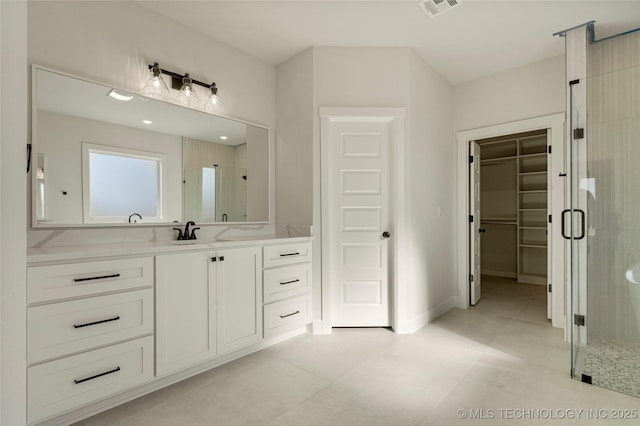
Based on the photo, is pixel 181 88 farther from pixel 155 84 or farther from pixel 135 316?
pixel 135 316

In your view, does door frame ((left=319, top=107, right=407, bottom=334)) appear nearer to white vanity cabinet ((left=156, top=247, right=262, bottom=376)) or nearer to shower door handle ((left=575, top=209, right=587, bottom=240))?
white vanity cabinet ((left=156, top=247, right=262, bottom=376))

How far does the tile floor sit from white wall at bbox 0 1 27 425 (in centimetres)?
130

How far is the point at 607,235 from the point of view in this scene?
85.3 inches

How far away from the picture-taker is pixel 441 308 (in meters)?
3.53

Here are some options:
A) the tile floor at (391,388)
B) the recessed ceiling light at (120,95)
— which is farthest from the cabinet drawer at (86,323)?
the recessed ceiling light at (120,95)

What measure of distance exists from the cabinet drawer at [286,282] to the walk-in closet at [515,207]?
3.26 metres

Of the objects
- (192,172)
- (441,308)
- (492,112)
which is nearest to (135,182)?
(192,172)

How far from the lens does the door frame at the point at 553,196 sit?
10.2ft

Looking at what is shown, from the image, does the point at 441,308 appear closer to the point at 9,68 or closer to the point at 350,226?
the point at 350,226

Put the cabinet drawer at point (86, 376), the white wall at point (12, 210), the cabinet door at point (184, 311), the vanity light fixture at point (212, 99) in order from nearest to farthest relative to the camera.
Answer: the white wall at point (12, 210) < the cabinet drawer at point (86, 376) < the cabinet door at point (184, 311) < the vanity light fixture at point (212, 99)

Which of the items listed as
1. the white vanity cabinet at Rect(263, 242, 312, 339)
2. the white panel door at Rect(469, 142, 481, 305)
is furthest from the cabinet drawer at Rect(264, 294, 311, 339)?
the white panel door at Rect(469, 142, 481, 305)

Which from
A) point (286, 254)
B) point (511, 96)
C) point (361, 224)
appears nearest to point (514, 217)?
point (511, 96)

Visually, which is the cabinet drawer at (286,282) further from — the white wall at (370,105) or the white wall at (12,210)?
the white wall at (12,210)

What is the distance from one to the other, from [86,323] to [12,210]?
1.33 metres
